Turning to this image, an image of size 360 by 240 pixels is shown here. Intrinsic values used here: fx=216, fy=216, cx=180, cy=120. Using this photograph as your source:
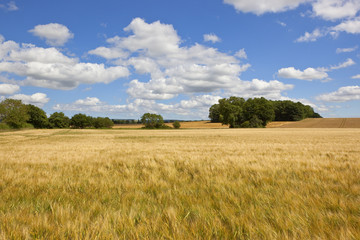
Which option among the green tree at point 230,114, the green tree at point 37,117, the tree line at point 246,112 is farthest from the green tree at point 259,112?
the green tree at point 37,117

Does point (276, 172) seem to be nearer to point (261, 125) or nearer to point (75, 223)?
point (75, 223)

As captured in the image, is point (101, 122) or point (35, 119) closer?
point (35, 119)

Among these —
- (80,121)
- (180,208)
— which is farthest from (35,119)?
(180,208)

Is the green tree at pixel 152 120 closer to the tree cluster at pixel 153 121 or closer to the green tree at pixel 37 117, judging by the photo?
the tree cluster at pixel 153 121

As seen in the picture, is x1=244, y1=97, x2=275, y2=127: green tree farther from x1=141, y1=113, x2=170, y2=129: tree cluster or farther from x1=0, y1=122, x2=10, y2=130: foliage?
x1=0, y1=122, x2=10, y2=130: foliage

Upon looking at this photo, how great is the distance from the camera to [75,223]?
2590 mm

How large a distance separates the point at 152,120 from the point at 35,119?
5550 centimetres

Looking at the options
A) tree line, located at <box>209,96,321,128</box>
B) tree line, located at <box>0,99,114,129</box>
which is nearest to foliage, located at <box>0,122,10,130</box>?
tree line, located at <box>0,99,114,129</box>

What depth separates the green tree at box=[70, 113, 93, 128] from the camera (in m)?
125

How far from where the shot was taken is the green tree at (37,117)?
10162cm

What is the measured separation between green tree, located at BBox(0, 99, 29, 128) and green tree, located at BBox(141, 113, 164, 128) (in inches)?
1815

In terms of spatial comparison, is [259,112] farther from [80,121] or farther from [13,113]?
[80,121]

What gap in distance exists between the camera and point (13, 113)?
254ft

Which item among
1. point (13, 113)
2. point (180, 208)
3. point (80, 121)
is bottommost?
point (180, 208)
